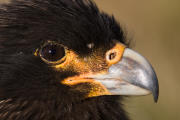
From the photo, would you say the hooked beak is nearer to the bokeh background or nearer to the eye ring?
the eye ring

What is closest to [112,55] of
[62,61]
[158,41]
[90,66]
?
[90,66]

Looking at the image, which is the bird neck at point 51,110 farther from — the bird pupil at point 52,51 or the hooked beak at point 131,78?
the bird pupil at point 52,51

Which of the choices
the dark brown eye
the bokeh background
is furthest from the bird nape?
the bokeh background

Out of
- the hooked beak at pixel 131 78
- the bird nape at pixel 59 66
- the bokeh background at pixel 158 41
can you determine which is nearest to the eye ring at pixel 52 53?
the bird nape at pixel 59 66

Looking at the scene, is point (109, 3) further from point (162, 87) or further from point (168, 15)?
point (162, 87)

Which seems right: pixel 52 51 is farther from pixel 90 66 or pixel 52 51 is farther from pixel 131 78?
pixel 131 78

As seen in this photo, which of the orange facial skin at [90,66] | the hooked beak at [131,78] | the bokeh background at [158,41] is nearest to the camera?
the hooked beak at [131,78]
